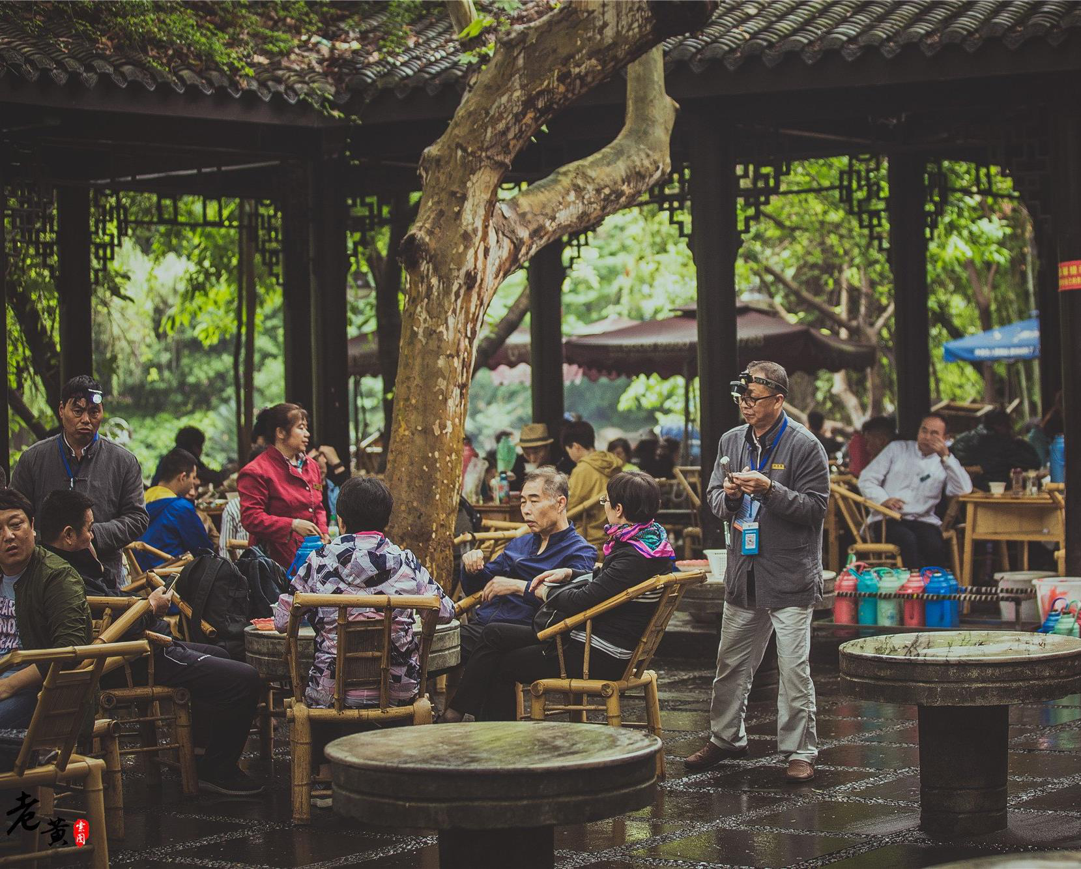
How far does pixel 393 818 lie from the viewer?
Result: 12.6 feet

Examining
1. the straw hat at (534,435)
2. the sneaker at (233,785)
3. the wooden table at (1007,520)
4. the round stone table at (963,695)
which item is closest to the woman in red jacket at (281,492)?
the sneaker at (233,785)

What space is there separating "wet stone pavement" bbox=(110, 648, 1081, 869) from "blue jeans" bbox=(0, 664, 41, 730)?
62cm

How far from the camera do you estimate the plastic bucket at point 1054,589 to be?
9.40 meters

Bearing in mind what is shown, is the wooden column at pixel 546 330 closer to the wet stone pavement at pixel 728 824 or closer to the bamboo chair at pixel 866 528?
the bamboo chair at pixel 866 528

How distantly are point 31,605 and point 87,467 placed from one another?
2.36m

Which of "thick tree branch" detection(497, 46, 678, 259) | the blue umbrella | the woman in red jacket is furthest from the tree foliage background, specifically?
the woman in red jacket

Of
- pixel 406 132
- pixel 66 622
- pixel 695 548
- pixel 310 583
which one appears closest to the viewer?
pixel 66 622

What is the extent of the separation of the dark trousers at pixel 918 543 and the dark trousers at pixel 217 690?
620cm

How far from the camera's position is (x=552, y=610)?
6445 mm

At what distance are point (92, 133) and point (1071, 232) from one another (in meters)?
7.07

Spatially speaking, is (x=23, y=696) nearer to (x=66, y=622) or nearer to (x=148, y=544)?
(x=66, y=622)

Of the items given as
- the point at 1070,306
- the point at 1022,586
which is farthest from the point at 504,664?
the point at 1070,306

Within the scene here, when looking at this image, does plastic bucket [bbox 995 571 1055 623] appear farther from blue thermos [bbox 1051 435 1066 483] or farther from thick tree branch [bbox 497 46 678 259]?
thick tree branch [bbox 497 46 678 259]

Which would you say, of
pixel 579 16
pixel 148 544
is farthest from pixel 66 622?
pixel 579 16
